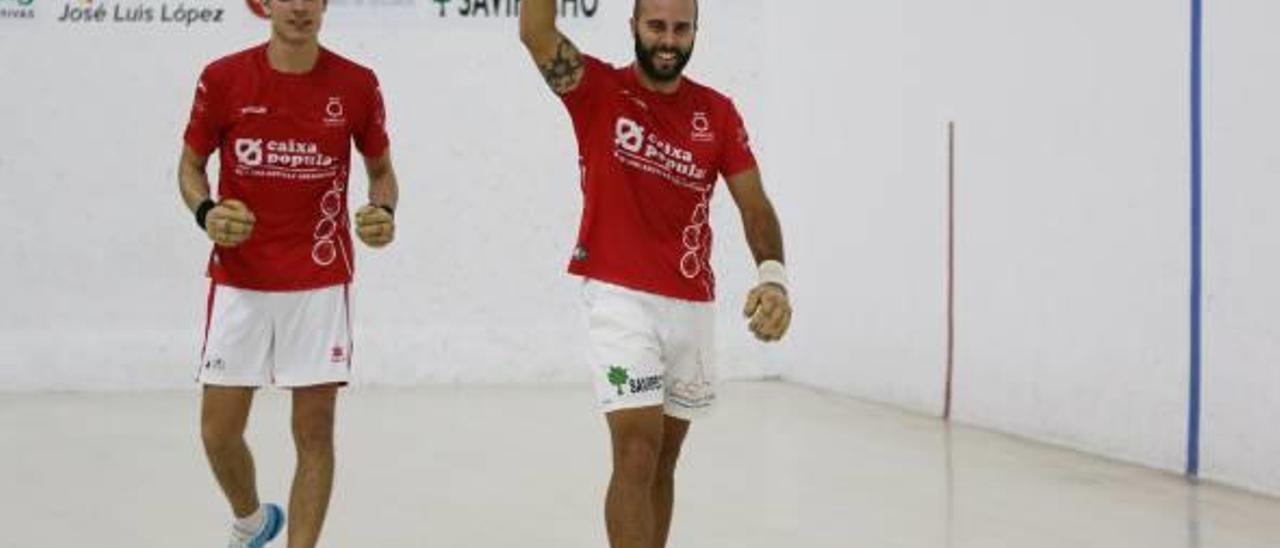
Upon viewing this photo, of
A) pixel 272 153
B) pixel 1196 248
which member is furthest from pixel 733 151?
pixel 1196 248

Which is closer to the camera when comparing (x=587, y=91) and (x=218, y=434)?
(x=587, y=91)

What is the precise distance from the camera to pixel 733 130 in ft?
10.4

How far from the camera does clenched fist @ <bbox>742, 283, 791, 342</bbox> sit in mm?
2875

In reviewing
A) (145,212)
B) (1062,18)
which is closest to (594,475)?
(1062,18)

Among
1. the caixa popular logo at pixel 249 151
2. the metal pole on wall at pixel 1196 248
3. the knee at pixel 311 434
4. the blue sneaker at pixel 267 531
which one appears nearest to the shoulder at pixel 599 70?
the caixa popular logo at pixel 249 151

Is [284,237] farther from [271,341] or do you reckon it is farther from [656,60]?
[656,60]

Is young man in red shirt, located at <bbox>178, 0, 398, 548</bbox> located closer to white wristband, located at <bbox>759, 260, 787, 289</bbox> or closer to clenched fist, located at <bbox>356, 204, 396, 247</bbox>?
clenched fist, located at <bbox>356, 204, 396, 247</bbox>

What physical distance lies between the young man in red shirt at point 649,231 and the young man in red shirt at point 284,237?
0.59 m

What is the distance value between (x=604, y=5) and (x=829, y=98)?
1.28m

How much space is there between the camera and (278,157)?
11.0ft

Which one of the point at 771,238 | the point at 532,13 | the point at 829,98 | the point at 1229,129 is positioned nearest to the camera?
the point at 532,13

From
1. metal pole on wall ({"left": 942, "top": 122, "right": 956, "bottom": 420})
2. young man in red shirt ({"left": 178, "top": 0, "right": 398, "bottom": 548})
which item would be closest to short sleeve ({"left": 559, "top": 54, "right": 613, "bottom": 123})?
young man in red shirt ({"left": 178, "top": 0, "right": 398, "bottom": 548})

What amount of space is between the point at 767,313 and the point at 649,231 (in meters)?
0.32

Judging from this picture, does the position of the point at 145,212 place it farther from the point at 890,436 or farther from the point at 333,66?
the point at 333,66
